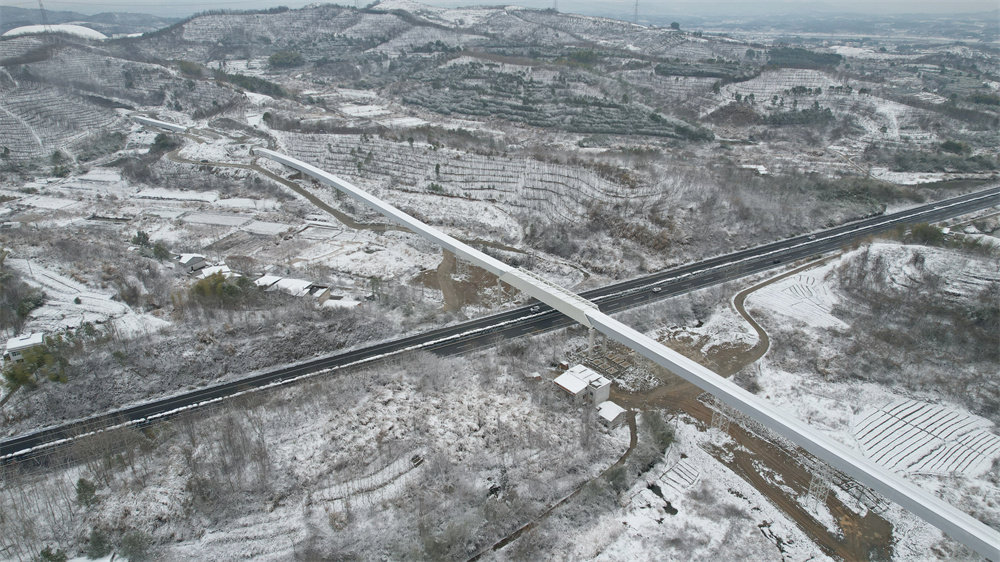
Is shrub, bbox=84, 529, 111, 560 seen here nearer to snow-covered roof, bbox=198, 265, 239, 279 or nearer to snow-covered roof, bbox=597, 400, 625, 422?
snow-covered roof, bbox=198, 265, 239, 279

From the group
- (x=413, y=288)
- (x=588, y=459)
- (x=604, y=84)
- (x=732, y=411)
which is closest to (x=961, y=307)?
(x=732, y=411)

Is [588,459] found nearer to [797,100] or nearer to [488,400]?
[488,400]

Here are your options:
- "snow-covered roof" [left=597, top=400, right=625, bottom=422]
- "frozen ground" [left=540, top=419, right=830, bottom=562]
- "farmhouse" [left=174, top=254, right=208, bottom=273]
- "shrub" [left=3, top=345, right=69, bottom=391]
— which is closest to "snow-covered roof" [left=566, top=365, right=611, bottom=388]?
"snow-covered roof" [left=597, top=400, right=625, bottom=422]

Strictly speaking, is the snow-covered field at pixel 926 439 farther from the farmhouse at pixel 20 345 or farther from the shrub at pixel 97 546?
the farmhouse at pixel 20 345

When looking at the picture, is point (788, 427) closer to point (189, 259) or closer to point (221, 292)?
point (221, 292)

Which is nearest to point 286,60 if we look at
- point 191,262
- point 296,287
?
point 191,262
